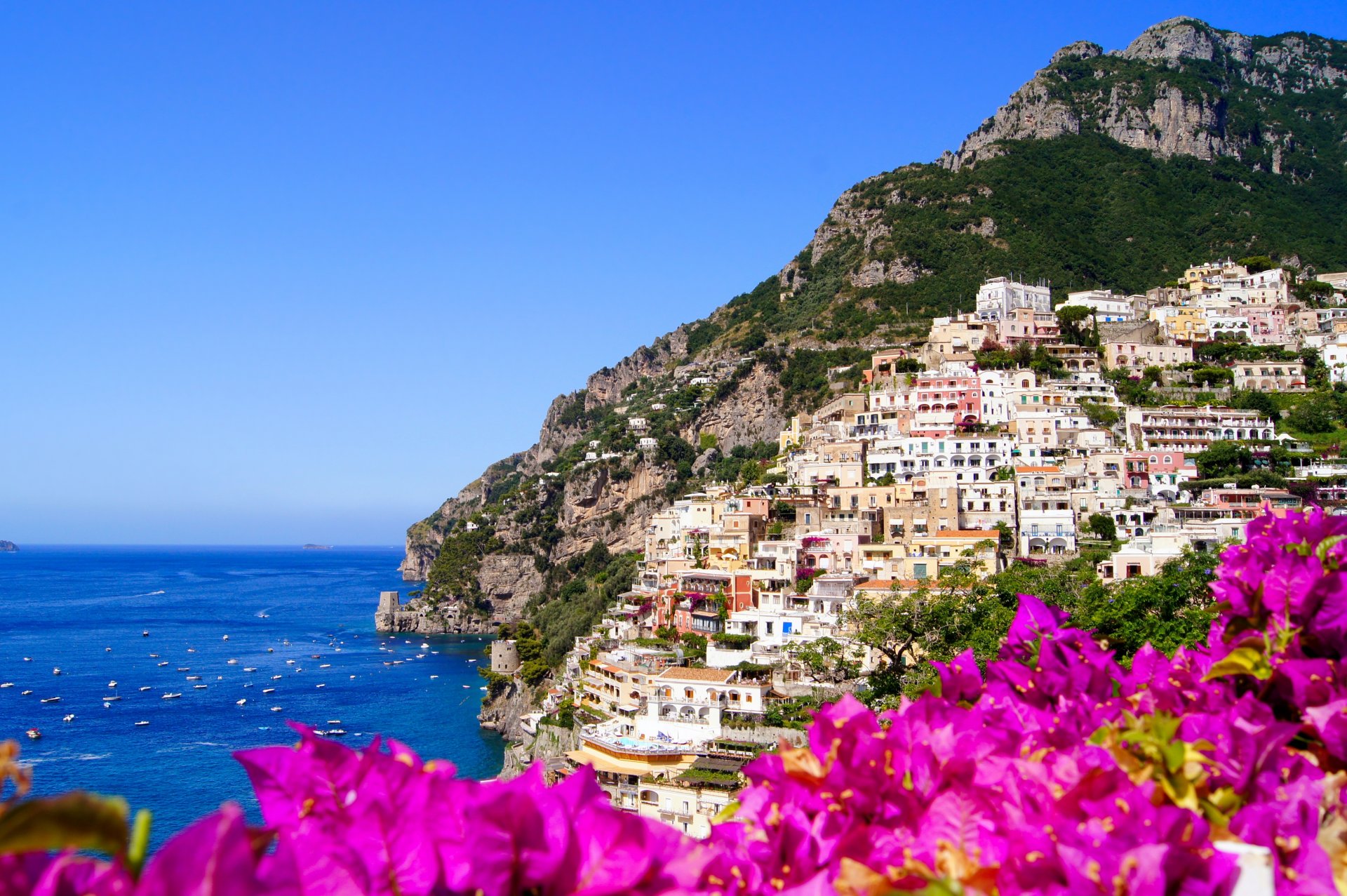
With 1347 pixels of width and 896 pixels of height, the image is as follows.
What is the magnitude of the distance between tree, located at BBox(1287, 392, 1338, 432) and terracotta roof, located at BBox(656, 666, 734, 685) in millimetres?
34362

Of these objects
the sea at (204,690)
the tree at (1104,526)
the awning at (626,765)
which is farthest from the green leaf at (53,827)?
the tree at (1104,526)

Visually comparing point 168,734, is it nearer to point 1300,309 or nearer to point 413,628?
point 413,628

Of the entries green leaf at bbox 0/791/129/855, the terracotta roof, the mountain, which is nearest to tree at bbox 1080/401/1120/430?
the mountain

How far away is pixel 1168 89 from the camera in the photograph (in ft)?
361

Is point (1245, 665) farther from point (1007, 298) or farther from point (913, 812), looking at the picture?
point (1007, 298)

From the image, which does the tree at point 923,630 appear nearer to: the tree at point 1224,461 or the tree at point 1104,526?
the tree at point 1104,526

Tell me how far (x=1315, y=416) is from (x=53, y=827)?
186 ft

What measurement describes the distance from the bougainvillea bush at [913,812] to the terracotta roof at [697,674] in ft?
88.1

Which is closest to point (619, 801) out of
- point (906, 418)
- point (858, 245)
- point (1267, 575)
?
point (1267, 575)

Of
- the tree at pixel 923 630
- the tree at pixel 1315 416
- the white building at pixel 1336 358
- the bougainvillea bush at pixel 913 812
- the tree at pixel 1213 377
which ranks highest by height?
the white building at pixel 1336 358

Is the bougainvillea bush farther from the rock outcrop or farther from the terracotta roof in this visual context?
the rock outcrop

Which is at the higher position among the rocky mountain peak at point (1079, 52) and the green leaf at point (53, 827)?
the rocky mountain peak at point (1079, 52)

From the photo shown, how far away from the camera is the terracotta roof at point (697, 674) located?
99.5 ft

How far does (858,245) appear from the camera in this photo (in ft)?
302
